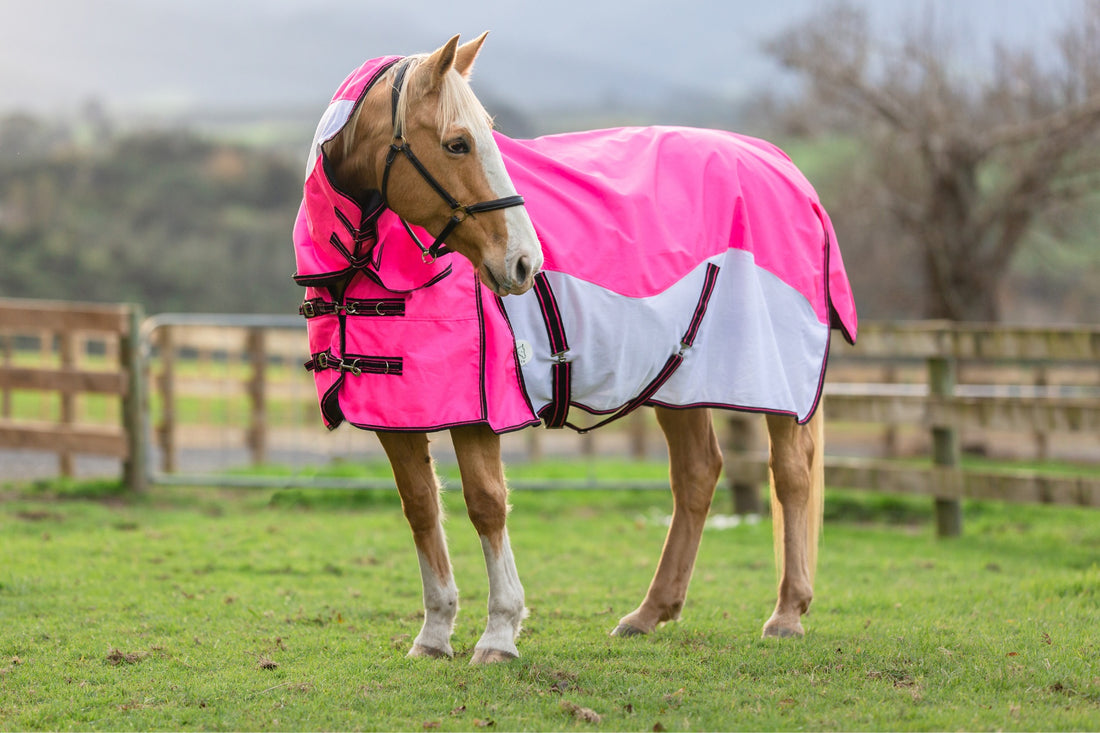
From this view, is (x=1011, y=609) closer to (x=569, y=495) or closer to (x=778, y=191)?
(x=778, y=191)

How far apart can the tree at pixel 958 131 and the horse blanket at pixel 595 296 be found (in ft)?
32.2

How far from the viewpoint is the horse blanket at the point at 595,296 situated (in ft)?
11.0

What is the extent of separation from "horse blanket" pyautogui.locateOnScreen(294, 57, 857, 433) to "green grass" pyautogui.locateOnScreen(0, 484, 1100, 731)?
0.89 meters

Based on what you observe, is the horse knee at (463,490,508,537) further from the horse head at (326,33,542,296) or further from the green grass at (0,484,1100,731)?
the horse head at (326,33,542,296)

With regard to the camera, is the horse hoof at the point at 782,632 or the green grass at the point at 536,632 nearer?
the green grass at the point at 536,632

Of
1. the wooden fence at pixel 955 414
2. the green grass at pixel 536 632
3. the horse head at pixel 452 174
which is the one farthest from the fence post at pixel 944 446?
the horse head at pixel 452 174

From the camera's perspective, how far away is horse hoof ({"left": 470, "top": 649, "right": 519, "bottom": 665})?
353 centimetres

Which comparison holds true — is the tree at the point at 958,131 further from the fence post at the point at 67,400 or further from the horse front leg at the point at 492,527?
the horse front leg at the point at 492,527

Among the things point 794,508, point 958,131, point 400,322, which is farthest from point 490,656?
point 958,131

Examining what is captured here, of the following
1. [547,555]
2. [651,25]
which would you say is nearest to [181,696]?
[547,555]

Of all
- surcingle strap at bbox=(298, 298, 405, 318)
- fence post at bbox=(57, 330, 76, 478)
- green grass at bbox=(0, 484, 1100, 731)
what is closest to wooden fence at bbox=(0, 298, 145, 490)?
fence post at bbox=(57, 330, 76, 478)

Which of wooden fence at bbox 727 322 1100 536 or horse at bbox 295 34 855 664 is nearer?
horse at bbox 295 34 855 664

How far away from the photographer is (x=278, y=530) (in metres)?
6.81

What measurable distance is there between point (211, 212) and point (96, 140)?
800 cm
